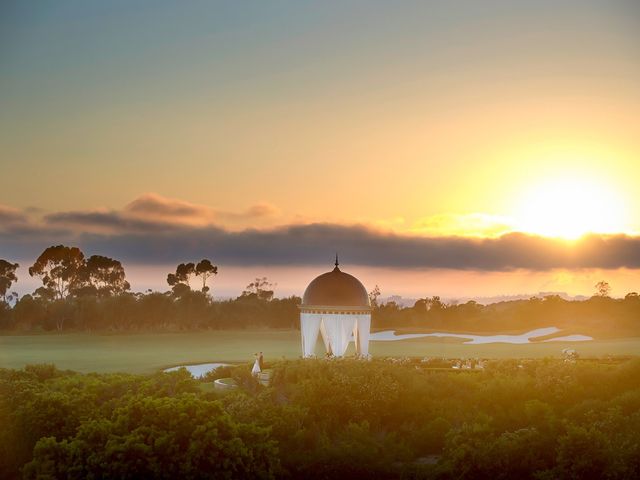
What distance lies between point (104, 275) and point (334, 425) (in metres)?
59.7

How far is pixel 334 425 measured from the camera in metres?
22.9

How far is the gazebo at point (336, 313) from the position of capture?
103 feet

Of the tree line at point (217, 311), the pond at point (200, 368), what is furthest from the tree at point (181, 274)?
the pond at point (200, 368)

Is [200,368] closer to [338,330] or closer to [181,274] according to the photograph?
[338,330]

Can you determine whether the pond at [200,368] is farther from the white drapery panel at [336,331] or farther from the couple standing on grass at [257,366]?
the white drapery panel at [336,331]

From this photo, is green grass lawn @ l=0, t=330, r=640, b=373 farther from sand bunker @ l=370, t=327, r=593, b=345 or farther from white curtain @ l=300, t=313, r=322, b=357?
white curtain @ l=300, t=313, r=322, b=357

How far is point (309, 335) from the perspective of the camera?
32219 mm

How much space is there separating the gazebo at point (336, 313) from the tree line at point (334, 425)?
4468 mm

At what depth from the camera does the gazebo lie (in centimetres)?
3148

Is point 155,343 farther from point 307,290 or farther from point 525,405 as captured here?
point 525,405

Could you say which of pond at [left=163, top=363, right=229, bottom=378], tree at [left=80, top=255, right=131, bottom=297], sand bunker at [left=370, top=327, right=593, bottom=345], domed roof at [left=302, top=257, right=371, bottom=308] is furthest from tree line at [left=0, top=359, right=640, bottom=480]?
tree at [left=80, top=255, right=131, bottom=297]

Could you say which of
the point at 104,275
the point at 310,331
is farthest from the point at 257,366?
the point at 104,275

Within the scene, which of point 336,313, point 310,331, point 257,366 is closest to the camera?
point 257,366

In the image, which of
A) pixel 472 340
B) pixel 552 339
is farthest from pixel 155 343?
pixel 552 339
